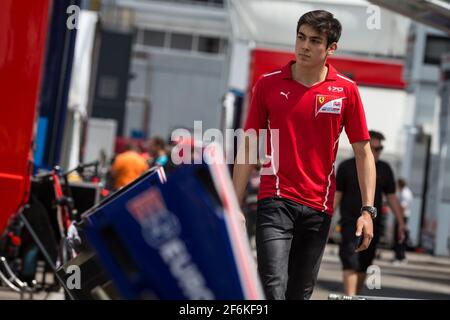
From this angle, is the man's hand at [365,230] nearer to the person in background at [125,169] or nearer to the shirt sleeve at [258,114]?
the shirt sleeve at [258,114]

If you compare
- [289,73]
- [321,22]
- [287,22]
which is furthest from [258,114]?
[287,22]

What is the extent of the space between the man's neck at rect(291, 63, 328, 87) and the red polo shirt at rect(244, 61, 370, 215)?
0.04 m

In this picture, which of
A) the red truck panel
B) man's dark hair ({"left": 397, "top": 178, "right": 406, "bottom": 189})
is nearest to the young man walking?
the red truck panel

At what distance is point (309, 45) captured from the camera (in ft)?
20.1

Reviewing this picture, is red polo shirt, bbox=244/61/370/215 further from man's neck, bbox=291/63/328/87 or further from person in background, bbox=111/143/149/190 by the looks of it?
person in background, bbox=111/143/149/190

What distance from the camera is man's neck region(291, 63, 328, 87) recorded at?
A: 6230mm

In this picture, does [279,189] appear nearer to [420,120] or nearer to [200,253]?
[200,253]

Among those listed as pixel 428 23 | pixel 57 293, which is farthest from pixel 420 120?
pixel 57 293

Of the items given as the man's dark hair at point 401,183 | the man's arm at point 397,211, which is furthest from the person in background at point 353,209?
the man's dark hair at point 401,183

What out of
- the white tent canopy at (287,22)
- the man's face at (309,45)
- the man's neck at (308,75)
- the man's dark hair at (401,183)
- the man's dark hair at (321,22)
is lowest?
the man's dark hair at (401,183)

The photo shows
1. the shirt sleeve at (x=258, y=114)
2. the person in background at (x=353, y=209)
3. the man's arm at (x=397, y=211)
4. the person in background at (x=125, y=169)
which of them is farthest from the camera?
the person in background at (x=125, y=169)

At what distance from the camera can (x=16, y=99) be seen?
356 inches

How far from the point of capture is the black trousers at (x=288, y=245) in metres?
5.93

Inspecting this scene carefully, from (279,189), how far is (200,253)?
2.18 metres
